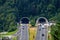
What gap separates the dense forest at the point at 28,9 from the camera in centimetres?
7961

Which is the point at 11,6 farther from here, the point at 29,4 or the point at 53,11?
the point at 53,11

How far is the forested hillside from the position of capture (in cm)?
7982

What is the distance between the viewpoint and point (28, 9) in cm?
8581

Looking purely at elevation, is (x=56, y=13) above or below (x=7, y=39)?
below

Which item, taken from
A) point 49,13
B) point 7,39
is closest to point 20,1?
point 49,13

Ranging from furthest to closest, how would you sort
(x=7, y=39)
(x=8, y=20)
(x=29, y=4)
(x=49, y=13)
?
(x=29, y=4) → (x=49, y=13) → (x=8, y=20) → (x=7, y=39)

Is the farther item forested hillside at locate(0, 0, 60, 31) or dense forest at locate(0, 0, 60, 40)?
forested hillside at locate(0, 0, 60, 31)

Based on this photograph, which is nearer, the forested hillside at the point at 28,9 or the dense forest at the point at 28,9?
the dense forest at the point at 28,9

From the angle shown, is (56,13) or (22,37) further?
(56,13)

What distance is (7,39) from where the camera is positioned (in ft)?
140

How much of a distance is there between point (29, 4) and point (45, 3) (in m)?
4.01

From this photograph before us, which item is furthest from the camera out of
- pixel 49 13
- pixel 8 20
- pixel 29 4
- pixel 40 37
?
pixel 29 4

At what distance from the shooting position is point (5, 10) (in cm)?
8300

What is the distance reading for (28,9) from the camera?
85812mm
